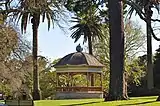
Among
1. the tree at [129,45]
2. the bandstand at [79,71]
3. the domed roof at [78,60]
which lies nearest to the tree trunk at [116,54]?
the bandstand at [79,71]

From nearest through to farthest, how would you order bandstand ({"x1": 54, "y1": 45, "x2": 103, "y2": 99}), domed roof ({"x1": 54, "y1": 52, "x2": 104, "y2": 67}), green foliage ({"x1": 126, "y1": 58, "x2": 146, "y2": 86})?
1. bandstand ({"x1": 54, "y1": 45, "x2": 103, "y2": 99})
2. domed roof ({"x1": 54, "y1": 52, "x2": 104, "y2": 67})
3. green foliage ({"x1": 126, "y1": 58, "x2": 146, "y2": 86})

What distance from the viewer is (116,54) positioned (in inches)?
1243

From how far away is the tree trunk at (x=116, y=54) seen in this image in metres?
31.3

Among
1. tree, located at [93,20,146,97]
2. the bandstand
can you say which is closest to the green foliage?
tree, located at [93,20,146,97]

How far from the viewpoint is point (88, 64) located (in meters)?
54.9

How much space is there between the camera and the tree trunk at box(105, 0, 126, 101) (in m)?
31.3

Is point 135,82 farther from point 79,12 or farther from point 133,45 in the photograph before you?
point 79,12

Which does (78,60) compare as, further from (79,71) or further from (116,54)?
(116,54)

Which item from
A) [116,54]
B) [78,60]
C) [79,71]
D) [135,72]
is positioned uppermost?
[116,54]

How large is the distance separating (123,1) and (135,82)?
4338 centimetres

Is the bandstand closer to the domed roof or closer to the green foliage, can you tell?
the domed roof

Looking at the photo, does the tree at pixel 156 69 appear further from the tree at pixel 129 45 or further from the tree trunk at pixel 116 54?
the tree trunk at pixel 116 54

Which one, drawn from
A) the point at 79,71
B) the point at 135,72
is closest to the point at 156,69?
the point at 135,72

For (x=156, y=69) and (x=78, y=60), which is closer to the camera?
(x=78, y=60)
